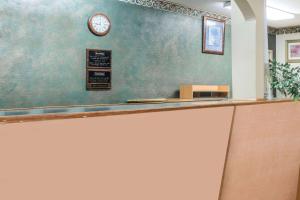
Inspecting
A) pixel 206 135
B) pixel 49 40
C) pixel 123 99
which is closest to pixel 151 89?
pixel 123 99

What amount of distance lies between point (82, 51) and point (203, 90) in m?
2.84

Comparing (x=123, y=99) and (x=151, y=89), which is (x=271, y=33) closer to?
(x=151, y=89)

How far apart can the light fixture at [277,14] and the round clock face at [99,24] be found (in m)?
3.80

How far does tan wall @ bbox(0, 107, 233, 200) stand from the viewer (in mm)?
1321

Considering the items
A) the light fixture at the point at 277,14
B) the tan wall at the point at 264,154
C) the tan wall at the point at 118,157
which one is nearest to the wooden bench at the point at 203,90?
the light fixture at the point at 277,14

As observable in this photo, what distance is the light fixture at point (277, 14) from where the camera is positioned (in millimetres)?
7928

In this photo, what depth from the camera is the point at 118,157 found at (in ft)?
5.41

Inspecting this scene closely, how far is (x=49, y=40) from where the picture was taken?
17.0 ft

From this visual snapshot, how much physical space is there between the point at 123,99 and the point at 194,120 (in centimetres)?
425

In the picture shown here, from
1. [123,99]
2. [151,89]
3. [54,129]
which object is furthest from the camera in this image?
[151,89]

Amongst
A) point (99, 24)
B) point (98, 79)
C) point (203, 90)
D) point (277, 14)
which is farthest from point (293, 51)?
point (98, 79)

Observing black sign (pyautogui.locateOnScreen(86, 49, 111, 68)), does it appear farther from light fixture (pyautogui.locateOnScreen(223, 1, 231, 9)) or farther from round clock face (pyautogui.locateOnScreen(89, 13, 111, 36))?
light fixture (pyautogui.locateOnScreen(223, 1, 231, 9))

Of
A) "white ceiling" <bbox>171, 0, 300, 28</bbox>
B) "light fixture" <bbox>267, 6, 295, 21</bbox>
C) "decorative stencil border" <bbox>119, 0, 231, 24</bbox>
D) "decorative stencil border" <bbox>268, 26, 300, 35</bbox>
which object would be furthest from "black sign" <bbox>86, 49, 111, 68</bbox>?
"decorative stencil border" <bbox>268, 26, 300, 35</bbox>

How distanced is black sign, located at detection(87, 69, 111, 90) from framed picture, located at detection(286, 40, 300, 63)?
701cm
